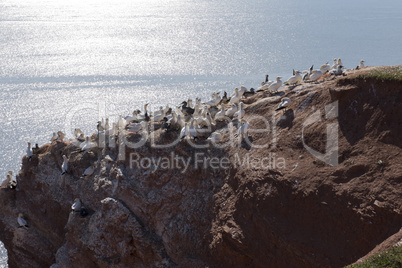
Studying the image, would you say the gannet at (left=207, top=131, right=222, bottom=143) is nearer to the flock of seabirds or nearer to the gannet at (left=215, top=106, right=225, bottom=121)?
the flock of seabirds

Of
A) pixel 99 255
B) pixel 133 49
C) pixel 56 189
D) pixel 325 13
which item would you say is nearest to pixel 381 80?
pixel 99 255

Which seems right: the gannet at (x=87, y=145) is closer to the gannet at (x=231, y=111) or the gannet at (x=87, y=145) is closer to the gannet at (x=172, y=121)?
the gannet at (x=172, y=121)

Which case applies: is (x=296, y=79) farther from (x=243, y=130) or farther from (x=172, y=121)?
(x=172, y=121)

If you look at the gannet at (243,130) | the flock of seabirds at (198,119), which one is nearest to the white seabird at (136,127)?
the flock of seabirds at (198,119)

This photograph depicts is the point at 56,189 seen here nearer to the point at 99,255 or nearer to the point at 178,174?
the point at 99,255

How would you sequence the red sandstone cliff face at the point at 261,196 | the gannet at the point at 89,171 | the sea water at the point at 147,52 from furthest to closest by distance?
the sea water at the point at 147,52
the gannet at the point at 89,171
the red sandstone cliff face at the point at 261,196

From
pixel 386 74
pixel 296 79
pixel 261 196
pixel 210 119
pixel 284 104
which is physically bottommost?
pixel 261 196

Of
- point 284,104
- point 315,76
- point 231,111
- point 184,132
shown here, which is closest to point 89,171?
point 184,132
